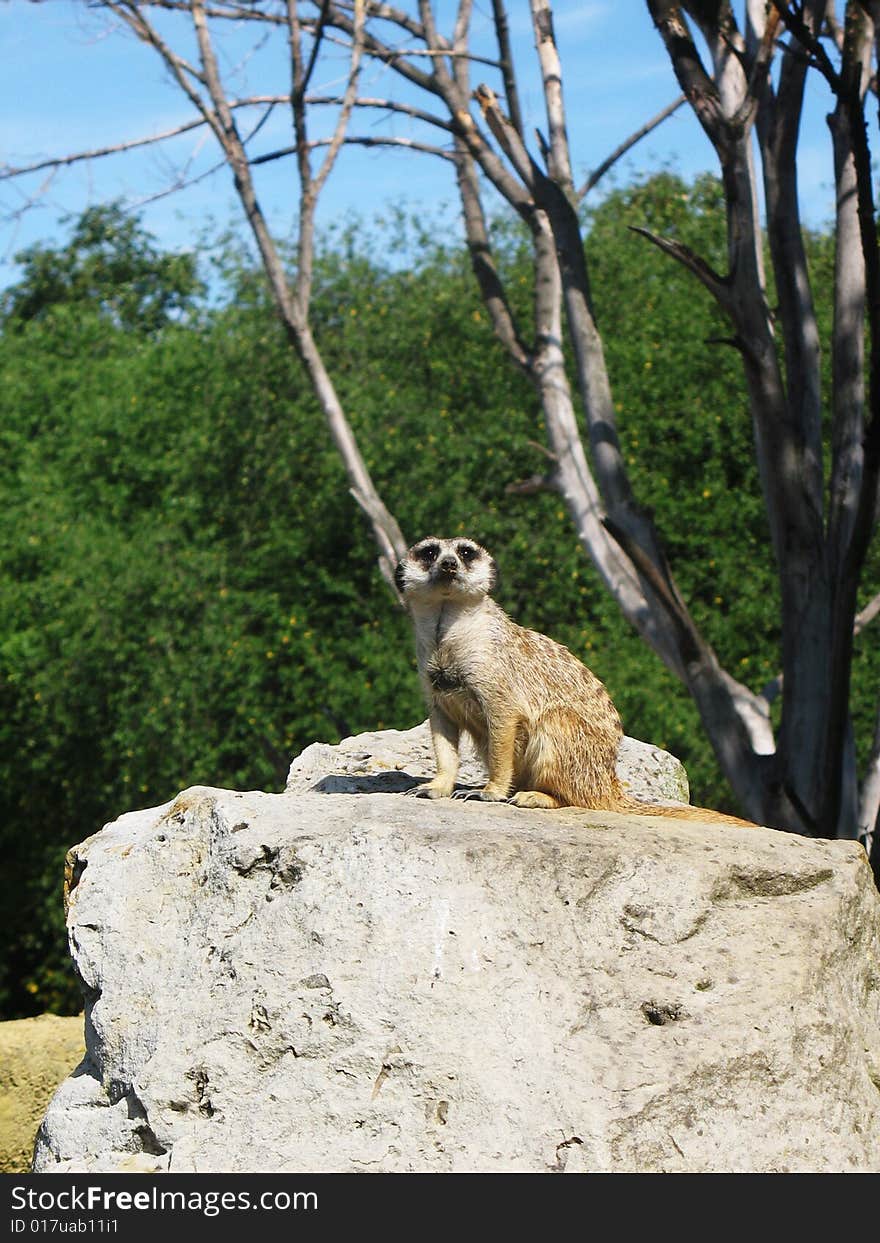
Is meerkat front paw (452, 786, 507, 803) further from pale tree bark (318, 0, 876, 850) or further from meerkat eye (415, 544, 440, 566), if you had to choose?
pale tree bark (318, 0, 876, 850)

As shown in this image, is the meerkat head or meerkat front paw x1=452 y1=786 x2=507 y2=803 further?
the meerkat head

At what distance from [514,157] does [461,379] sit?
455 cm

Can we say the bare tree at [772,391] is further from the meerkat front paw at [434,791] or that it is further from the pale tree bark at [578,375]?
the meerkat front paw at [434,791]

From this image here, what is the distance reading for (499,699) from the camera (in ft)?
13.8

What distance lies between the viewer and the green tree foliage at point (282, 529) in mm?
10359

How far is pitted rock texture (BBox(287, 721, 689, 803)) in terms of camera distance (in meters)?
4.66

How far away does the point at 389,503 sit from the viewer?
11062 mm

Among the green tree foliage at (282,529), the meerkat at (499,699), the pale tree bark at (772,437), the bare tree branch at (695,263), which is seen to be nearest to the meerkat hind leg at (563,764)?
the meerkat at (499,699)

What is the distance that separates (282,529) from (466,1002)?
327 inches

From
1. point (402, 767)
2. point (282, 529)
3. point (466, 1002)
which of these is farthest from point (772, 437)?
point (282, 529)

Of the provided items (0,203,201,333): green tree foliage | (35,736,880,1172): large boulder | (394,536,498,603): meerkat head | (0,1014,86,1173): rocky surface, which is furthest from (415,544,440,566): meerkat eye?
(0,203,201,333): green tree foliage

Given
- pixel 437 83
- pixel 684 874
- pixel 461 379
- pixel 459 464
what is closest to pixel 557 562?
pixel 459 464

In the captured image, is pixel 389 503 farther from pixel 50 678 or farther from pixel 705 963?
pixel 705 963
